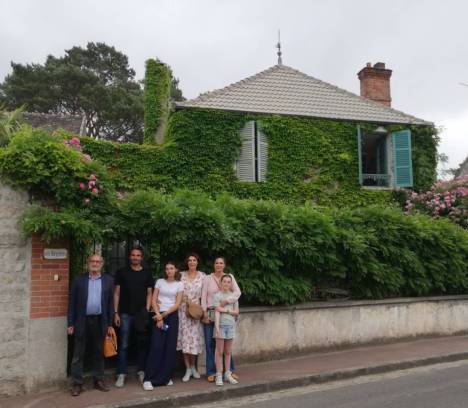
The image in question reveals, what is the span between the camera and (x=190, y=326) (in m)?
6.54

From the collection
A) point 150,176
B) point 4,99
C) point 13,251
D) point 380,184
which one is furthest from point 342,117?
point 4,99

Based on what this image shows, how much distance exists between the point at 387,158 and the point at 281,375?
1077 centimetres

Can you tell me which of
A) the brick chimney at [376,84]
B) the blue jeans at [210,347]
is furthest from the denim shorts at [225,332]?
the brick chimney at [376,84]

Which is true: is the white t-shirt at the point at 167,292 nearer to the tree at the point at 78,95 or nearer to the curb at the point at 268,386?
the curb at the point at 268,386

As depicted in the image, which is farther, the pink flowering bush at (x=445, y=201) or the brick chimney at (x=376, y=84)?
the brick chimney at (x=376, y=84)

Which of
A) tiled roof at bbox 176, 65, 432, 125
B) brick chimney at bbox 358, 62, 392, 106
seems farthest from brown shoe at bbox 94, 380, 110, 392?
brick chimney at bbox 358, 62, 392, 106

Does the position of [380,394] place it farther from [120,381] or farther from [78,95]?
[78,95]

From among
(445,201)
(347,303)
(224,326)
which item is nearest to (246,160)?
(445,201)

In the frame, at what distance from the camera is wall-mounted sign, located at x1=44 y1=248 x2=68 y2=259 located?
19.9 ft

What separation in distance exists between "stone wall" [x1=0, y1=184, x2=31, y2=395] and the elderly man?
64 cm

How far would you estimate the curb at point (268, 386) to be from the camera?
5.58 m

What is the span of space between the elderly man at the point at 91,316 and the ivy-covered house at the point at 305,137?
7863 millimetres

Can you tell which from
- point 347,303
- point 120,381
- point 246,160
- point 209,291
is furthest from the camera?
point 246,160

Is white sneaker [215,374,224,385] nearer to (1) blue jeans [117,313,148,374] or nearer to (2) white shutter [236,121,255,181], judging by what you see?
(1) blue jeans [117,313,148,374]
